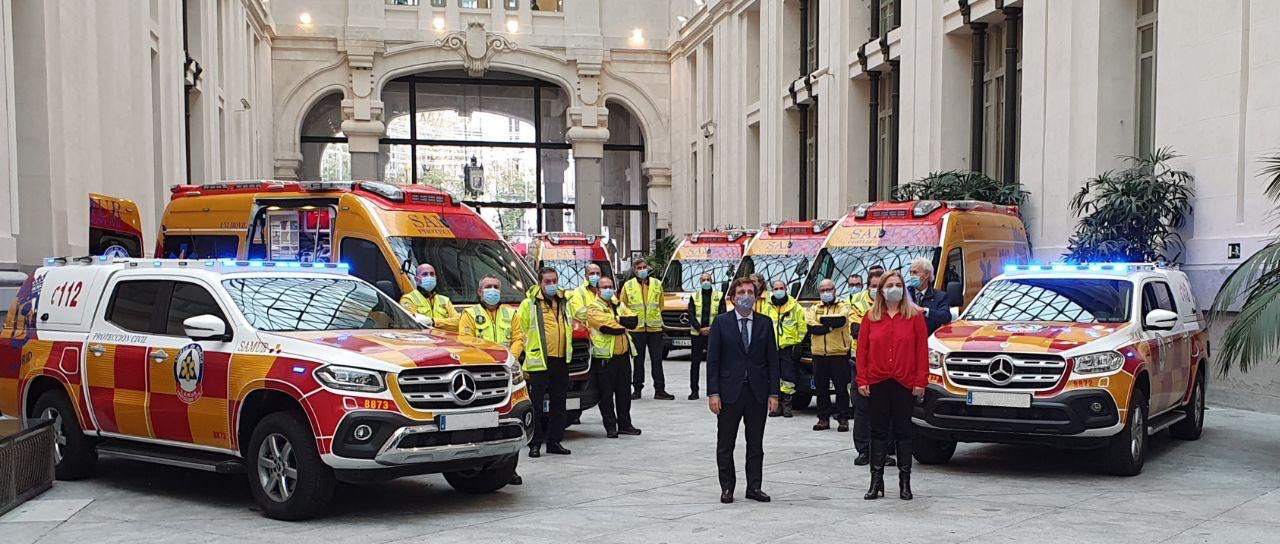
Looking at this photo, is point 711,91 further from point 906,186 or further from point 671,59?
point 906,186

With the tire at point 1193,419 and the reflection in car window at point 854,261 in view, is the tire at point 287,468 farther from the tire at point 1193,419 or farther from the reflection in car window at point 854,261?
the tire at point 1193,419

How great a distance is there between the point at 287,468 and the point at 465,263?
632 centimetres

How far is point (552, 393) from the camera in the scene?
1164 cm

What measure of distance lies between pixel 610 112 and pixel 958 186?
2855cm

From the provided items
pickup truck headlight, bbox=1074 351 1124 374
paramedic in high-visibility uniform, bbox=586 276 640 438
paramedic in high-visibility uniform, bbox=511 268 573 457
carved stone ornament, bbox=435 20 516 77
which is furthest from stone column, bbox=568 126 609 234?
pickup truck headlight, bbox=1074 351 1124 374

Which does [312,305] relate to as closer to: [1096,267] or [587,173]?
[1096,267]

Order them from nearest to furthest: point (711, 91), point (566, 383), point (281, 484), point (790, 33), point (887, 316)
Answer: point (281, 484) → point (887, 316) → point (566, 383) → point (790, 33) → point (711, 91)

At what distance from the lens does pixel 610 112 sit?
48.8m

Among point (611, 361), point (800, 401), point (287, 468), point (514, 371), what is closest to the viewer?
point (287, 468)

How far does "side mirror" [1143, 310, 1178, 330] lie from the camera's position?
34.6 feet

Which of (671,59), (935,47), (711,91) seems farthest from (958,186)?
(671,59)

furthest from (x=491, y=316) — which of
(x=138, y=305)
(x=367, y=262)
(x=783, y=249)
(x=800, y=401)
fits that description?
(x=783, y=249)

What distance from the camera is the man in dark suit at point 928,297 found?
11.6 metres

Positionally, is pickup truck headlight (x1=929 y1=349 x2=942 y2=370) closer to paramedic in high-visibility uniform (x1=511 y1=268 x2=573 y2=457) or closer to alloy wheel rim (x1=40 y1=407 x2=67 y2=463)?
paramedic in high-visibility uniform (x1=511 y1=268 x2=573 y2=457)
